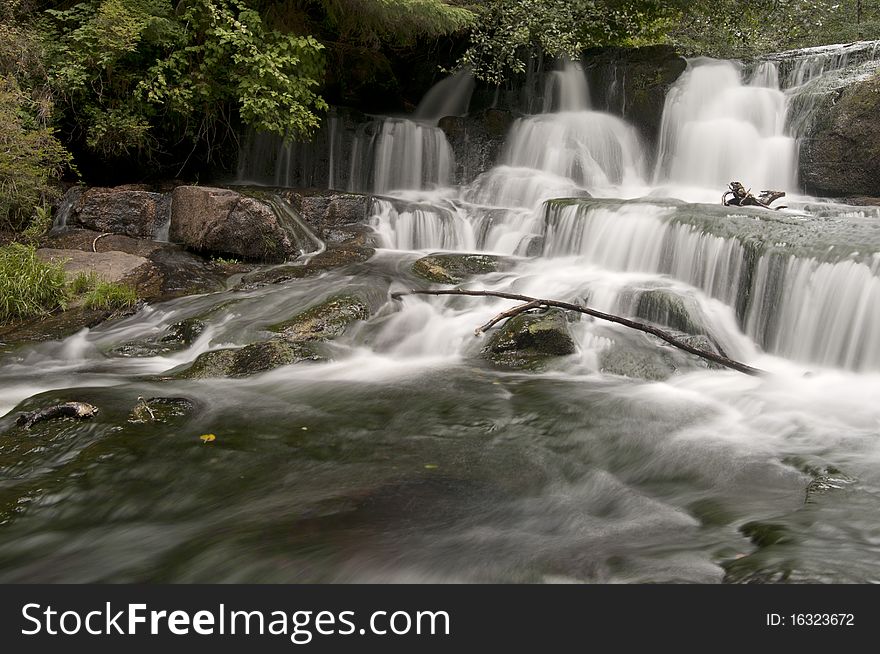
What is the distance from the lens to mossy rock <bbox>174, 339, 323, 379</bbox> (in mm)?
6219

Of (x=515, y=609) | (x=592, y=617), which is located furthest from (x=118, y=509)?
(x=592, y=617)

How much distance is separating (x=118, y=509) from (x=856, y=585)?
362cm

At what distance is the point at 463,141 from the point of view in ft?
45.0

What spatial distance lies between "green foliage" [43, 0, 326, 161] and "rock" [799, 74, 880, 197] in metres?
8.12

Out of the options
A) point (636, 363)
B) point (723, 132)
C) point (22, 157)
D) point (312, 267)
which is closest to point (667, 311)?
point (636, 363)

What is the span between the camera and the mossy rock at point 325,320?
705 cm

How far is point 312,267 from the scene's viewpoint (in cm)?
955

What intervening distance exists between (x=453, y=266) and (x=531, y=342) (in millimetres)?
2703

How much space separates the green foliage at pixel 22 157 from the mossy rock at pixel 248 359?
194 inches

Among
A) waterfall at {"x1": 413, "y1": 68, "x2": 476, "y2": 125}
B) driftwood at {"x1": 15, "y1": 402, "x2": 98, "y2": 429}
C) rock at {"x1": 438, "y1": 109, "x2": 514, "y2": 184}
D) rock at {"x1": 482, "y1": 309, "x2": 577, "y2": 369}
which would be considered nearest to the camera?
driftwood at {"x1": 15, "y1": 402, "x2": 98, "y2": 429}

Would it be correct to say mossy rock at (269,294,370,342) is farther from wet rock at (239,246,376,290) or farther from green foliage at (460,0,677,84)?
green foliage at (460,0,677,84)

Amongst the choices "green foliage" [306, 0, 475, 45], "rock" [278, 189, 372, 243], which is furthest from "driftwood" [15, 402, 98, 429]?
"green foliage" [306, 0, 475, 45]

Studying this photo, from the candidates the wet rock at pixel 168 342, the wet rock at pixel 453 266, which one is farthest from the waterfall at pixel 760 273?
the wet rock at pixel 168 342

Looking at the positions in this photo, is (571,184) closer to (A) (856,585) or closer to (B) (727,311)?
(B) (727,311)
